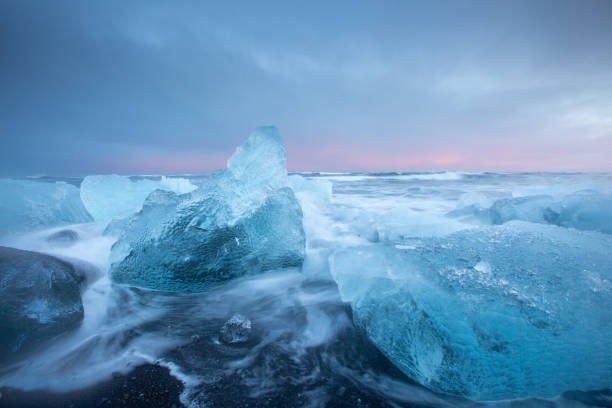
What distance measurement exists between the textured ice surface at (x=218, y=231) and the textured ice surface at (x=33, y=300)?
0.44 metres

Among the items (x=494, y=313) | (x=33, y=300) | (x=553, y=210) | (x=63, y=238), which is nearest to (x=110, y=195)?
(x=63, y=238)

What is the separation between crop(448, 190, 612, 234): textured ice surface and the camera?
92.0 inches

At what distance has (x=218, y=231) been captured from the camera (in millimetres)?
1986

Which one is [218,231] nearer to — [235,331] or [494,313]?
[235,331]

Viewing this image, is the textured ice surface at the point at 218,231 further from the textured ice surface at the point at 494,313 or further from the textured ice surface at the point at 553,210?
the textured ice surface at the point at 553,210

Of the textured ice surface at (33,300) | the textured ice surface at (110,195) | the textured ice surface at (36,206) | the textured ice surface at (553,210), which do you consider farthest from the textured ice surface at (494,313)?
the textured ice surface at (36,206)

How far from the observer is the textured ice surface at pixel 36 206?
312 cm

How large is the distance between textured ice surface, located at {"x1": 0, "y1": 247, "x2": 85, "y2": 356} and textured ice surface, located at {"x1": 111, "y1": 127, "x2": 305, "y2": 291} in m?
0.44

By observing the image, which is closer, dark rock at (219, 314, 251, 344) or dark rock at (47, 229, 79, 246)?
dark rock at (219, 314, 251, 344)

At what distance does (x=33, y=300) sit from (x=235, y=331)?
3.82 feet

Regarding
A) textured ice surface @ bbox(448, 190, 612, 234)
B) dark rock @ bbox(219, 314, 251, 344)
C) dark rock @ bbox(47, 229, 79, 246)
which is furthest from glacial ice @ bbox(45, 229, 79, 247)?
textured ice surface @ bbox(448, 190, 612, 234)

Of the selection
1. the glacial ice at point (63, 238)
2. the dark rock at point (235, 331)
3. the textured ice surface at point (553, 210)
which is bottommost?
the dark rock at point (235, 331)

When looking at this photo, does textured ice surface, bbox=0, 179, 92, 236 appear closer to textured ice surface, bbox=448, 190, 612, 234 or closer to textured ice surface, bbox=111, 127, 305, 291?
textured ice surface, bbox=111, 127, 305, 291

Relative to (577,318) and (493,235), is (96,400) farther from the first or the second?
(493,235)
